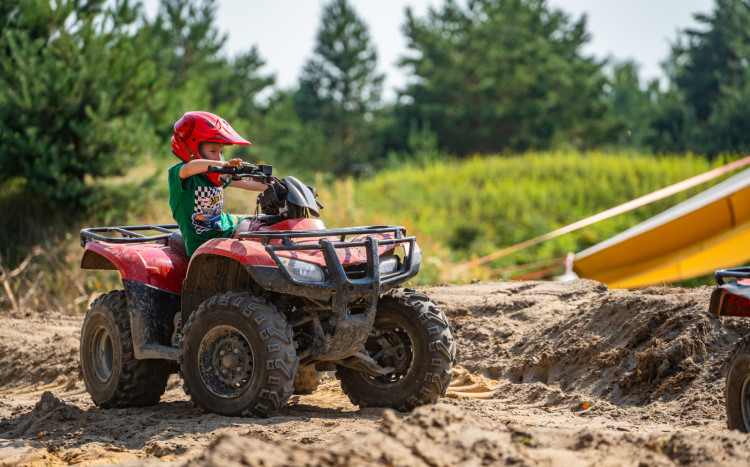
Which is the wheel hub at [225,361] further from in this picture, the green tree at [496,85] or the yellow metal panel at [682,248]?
the green tree at [496,85]

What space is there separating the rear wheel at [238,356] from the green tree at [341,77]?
37.2 m

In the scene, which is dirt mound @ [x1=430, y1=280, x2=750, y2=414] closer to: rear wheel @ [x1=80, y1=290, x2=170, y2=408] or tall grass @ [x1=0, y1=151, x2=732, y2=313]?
rear wheel @ [x1=80, y1=290, x2=170, y2=408]

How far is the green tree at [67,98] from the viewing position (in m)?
14.2

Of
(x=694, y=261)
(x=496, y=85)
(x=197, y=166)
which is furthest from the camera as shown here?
(x=496, y=85)

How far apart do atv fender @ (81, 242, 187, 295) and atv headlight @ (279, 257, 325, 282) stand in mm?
1300

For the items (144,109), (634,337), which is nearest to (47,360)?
(634,337)

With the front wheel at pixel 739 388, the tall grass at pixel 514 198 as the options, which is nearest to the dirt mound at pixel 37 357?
the front wheel at pixel 739 388

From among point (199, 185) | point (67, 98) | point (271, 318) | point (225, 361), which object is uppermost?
point (67, 98)

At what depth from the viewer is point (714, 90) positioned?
3959 centimetres

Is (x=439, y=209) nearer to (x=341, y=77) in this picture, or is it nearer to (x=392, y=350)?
(x=392, y=350)

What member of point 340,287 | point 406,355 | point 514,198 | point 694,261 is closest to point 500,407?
point 406,355

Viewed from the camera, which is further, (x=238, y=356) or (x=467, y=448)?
(x=238, y=356)

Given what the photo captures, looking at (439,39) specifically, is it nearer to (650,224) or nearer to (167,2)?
(167,2)

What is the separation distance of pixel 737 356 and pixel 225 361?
2.90 meters
